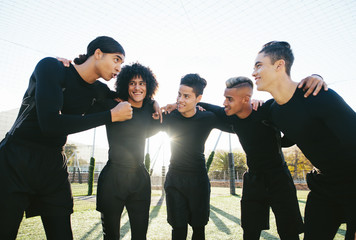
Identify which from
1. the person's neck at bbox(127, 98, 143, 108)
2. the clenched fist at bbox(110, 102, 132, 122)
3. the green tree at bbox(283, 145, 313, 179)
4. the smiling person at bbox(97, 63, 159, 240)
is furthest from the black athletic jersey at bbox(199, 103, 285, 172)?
the green tree at bbox(283, 145, 313, 179)

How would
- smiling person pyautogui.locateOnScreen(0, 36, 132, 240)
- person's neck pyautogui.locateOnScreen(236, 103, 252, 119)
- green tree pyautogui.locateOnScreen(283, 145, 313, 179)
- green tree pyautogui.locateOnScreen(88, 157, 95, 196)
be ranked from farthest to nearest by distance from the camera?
green tree pyautogui.locateOnScreen(283, 145, 313, 179) < green tree pyautogui.locateOnScreen(88, 157, 95, 196) < person's neck pyautogui.locateOnScreen(236, 103, 252, 119) < smiling person pyautogui.locateOnScreen(0, 36, 132, 240)

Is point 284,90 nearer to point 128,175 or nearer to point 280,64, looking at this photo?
point 280,64

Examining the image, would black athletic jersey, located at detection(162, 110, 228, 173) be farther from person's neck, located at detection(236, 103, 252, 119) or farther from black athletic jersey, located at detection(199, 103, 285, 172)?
black athletic jersey, located at detection(199, 103, 285, 172)

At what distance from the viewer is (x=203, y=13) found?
251 inches

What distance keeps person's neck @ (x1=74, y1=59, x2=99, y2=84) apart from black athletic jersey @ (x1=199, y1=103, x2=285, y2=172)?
196 centimetres

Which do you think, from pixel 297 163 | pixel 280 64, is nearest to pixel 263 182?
pixel 280 64

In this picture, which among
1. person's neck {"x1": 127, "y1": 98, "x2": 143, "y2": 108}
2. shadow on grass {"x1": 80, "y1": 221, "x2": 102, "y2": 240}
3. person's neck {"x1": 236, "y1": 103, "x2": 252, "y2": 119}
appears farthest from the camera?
shadow on grass {"x1": 80, "y1": 221, "x2": 102, "y2": 240}

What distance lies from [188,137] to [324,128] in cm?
152

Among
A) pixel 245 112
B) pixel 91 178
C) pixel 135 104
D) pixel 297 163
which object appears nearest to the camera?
pixel 135 104

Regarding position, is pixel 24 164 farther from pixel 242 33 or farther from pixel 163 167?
pixel 163 167

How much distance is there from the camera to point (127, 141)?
2.37m

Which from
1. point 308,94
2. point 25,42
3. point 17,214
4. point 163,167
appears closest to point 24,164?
point 17,214

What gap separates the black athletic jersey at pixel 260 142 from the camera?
273cm

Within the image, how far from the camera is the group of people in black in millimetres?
1596
